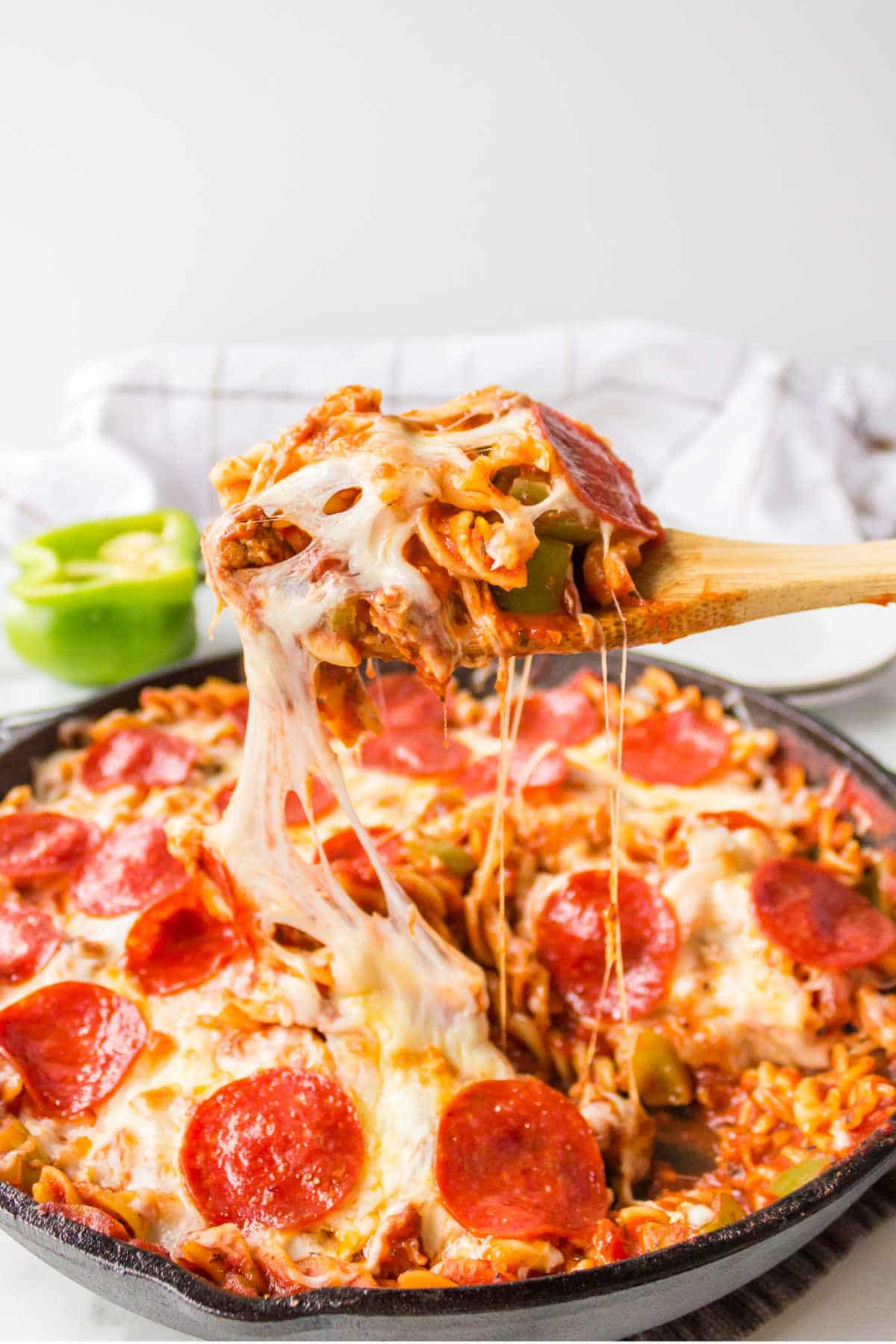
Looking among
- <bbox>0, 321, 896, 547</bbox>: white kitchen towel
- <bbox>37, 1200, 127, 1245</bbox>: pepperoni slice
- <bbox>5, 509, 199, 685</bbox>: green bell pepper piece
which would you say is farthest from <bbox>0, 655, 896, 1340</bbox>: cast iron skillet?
<bbox>0, 321, 896, 547</bbox>: white kitchen towel

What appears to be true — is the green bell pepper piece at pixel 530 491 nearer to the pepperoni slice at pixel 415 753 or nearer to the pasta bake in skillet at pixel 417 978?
the pasta bake in skillet at pixel 417 978

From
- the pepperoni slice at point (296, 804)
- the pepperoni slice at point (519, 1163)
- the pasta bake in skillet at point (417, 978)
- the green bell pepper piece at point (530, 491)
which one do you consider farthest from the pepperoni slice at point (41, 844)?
the green bell pepper piece at point (530, 491)

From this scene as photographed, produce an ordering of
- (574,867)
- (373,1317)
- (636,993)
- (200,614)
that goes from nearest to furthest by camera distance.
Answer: (373,1317) < (636,993) < (574,867) < (200,614)

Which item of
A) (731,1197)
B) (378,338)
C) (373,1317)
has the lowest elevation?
(731,1197)

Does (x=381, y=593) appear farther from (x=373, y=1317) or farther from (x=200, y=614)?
(x=200, y=614)

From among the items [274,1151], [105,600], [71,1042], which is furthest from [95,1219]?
[105,600]

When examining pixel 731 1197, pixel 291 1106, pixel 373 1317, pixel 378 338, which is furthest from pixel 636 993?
pixel 378 338

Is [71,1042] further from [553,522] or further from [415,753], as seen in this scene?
[553,522]

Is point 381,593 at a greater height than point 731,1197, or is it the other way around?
point 381,593
